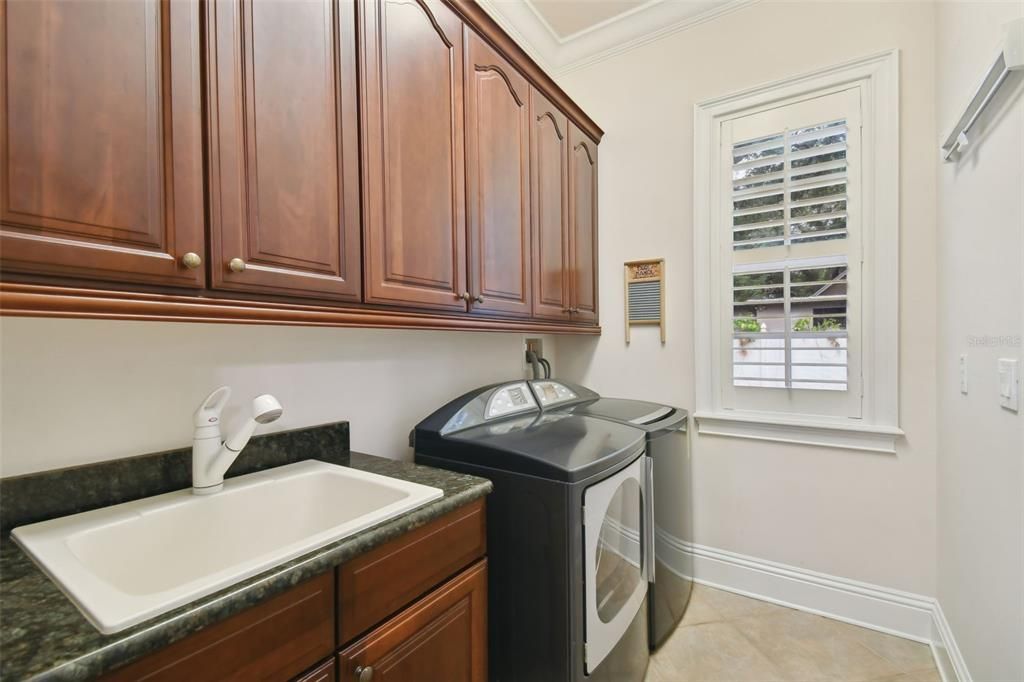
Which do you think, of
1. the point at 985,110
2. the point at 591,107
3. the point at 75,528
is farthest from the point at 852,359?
the point at 75,528

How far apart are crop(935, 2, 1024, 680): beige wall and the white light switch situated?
0.08ft

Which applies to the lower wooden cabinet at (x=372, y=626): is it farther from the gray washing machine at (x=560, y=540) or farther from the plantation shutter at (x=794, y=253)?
the plantation shutter at (x=794, y=253)

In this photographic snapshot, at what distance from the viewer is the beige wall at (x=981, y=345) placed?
1.02 m

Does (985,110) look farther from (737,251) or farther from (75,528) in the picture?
(75,528)

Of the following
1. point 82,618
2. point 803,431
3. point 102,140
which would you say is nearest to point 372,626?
point 82,618

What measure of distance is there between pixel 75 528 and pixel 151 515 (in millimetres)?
113

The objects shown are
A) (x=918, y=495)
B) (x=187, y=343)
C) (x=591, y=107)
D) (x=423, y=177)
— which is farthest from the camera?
(x=591, y=107)

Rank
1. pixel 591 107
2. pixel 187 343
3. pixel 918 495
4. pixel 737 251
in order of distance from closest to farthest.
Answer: pixel 187 343, pixel 918 495, pixel 737 251, pixel 591 107

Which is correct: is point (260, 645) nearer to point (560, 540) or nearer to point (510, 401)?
point (560, 540)

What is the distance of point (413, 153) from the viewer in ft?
4.24

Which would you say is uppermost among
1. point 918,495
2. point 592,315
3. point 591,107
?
point 591,107

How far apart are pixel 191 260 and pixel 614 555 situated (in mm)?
1387

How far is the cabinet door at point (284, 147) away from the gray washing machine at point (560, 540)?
25.7 inches

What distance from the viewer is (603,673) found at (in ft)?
4.35
